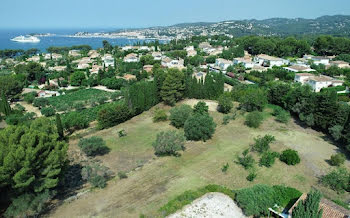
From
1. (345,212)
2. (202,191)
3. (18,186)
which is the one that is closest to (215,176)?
(202,191)

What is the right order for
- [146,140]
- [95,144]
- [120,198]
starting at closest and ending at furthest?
[120,198] < [95,144] < [146,140]

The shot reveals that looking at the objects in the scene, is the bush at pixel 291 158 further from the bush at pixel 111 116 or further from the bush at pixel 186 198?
the bush at pixel 111 116

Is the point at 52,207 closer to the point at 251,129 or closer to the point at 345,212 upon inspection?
the point at 345,212

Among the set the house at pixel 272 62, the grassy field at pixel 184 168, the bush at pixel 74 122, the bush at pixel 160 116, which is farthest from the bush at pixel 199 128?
the house at pixel 272 62

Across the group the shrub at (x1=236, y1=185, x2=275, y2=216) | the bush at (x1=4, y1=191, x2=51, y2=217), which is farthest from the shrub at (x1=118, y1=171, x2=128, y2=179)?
the shrub at (x1=236, y1=185, x2=275, y2=216)

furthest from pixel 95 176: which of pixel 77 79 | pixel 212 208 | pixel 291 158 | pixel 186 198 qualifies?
pixel 77 79

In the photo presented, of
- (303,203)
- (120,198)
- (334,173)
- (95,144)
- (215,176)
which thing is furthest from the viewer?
(95,144)

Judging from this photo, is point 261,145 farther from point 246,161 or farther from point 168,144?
point 168,144
